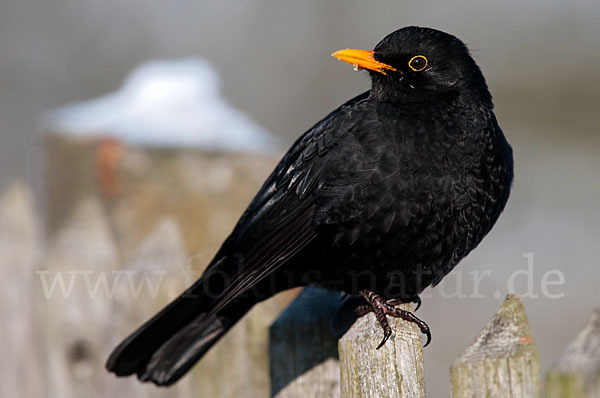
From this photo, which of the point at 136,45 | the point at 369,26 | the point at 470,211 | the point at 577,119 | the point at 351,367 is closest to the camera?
the point at 351,367

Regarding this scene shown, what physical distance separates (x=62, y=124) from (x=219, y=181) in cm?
93

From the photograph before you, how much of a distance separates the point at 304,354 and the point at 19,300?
1376mm

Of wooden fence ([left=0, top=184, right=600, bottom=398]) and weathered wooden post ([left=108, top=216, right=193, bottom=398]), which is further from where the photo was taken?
weathered wooden post ([left=108, top=216, right=193, bottom=398])

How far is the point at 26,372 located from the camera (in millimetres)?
3711

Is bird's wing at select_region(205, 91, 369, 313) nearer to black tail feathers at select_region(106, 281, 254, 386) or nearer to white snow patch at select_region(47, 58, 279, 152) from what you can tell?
black tail feathers at select_region(106, 281, 254, 386)

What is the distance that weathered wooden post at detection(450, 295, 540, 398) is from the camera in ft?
6.55

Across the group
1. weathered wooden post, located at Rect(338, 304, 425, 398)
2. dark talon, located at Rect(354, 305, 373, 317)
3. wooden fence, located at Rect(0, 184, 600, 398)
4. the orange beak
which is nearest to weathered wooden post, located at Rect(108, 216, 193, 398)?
wooden fence, located at Rect(0, 184, 600, 398)

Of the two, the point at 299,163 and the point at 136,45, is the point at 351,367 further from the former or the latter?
the point at 136,45

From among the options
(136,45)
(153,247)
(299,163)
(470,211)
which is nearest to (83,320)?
(153,247)

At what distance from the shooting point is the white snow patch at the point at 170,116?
3.81 metres

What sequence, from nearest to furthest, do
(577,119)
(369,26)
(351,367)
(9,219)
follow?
(351,367) < (9,219) < (577,119) < (369,26)

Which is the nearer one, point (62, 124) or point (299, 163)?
point (299, 163)

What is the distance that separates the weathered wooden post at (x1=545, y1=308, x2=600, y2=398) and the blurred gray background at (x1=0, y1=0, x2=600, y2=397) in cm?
441

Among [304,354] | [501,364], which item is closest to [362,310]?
[304,354]
